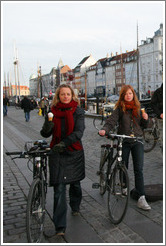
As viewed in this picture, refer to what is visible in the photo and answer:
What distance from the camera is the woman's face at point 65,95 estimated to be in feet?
11.6

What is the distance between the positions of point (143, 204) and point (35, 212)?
171 cm

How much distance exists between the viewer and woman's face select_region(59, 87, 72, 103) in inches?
139

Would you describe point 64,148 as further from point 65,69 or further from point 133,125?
point 65,69

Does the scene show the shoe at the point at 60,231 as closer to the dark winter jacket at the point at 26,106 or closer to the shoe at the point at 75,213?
the shoe at the point at 75,213

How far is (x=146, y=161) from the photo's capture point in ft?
23.6

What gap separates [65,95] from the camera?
3.52 m

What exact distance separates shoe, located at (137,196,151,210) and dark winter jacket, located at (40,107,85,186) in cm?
113

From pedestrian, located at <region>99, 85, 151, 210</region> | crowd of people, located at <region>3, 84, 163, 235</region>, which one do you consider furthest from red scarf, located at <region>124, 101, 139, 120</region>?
crowd of people, located at <region>3, 84, 163, 235</region>

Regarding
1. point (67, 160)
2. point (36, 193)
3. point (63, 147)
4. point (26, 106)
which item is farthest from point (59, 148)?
point (26, 106)

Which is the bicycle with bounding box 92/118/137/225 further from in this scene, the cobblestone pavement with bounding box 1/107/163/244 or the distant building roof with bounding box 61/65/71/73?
the distant building roof with bounding box 61/65/71/73

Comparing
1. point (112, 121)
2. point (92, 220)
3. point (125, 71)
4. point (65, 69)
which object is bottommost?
point (92, 220)

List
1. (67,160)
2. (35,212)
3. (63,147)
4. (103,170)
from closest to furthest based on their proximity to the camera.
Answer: (35,212) < (63,147) < (67,160) < (103,170)

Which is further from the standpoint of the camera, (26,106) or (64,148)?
(26,106)

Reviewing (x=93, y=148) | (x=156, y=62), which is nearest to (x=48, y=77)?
(x=156, y=62)
